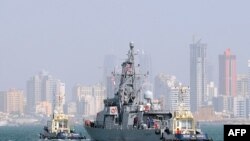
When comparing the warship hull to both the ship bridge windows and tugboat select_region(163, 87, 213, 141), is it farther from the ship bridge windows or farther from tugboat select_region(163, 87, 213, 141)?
the ship bridge windows

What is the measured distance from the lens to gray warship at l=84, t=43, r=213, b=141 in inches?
3661

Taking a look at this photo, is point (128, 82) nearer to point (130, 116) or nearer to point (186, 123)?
point (130, 116)

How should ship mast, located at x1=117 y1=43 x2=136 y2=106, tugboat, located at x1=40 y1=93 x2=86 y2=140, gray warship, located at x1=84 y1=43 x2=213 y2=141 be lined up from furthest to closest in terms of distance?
tugboat, located at x1=40 y1=93 x2=86 y2=140 → ship mast, located at x1=117 y1=43 x2=136 y2=106 → gray warship, located at x1=84 y1=43 x2=213 y2=141

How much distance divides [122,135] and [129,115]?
229cm

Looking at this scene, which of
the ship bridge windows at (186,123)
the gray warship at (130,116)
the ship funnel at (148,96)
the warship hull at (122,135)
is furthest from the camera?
the ship funnel at (148,96)

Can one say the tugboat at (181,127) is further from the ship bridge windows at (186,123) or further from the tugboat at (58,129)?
the tugboat at (58,129)

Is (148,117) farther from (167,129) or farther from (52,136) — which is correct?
(52,136)

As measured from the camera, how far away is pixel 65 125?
130 m

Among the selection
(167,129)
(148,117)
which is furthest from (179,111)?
A: (148,117)

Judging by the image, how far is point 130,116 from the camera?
327 feet

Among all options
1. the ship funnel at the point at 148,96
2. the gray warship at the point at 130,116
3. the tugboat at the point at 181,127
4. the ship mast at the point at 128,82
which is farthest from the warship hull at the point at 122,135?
the ship funnel at the point at 148,96

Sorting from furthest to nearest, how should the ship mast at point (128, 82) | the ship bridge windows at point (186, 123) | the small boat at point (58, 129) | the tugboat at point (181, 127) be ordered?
the small boat at point (58, 129)
the ship mast at point (128, 82)
the ship bridge windows at point (186, 123)
the tugboat at point (181, 127)

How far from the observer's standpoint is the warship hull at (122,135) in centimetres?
9150

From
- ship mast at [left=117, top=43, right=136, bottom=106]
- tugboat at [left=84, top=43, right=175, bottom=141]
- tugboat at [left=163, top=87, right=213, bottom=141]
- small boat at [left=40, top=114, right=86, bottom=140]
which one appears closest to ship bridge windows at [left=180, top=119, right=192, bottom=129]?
tugboat at [left=163, top=87, right=213, bottom=141]
